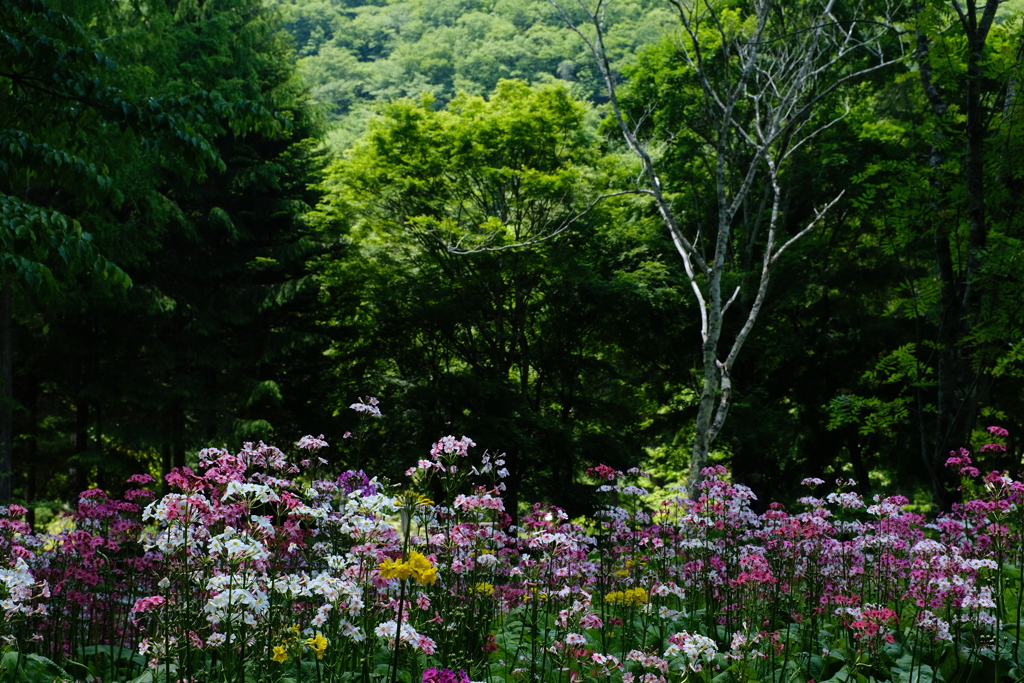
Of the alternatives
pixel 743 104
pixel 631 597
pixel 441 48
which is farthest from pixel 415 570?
pixel 441 48

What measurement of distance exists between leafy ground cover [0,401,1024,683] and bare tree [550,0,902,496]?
90.4 inches

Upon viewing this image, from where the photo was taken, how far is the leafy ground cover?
7.83 ft

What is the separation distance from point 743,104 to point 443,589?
41.5ft

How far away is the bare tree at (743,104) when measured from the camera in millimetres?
7812

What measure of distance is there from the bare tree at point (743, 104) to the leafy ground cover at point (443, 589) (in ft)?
7.53

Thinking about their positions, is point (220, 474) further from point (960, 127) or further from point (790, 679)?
point (960, 127)

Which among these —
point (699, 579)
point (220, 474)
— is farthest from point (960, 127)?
point (220, 474)

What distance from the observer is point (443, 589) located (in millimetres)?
3340

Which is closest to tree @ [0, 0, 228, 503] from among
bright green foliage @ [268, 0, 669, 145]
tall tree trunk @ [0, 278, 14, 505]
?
tall tree trunk @ [0, 278, 14, 505]

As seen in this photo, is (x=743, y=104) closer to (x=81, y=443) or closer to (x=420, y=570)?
(x=420, y=570)

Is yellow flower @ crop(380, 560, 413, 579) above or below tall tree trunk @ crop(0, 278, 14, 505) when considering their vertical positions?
below

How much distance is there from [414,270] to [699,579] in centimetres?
967

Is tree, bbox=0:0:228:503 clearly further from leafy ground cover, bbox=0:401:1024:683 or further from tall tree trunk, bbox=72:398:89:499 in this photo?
tall tree trunk, bbox=72:398:89:499

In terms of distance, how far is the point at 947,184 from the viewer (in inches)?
253
